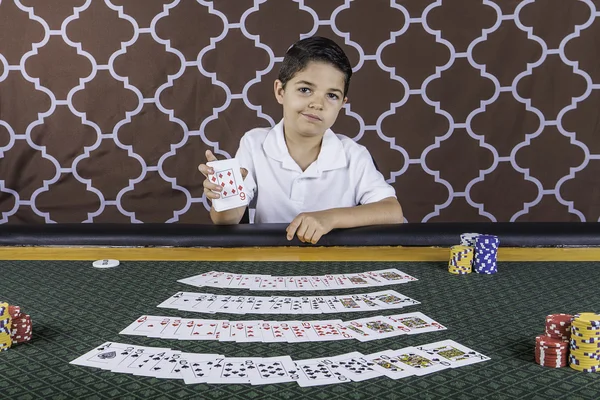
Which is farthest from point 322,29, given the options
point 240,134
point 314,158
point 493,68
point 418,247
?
point 418,247

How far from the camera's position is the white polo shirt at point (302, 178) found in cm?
206

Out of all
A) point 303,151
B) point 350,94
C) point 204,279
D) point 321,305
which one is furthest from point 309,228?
point 350,94

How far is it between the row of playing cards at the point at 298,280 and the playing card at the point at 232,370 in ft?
1.18

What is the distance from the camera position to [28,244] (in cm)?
160

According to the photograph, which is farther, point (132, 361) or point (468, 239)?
point (468, 239)

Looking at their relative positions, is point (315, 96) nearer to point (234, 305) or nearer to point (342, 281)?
point (342, 281)

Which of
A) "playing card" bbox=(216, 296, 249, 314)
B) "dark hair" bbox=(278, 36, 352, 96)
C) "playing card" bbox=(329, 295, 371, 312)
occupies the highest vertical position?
"dark hair" bbox=(278, 36, 352, 96)

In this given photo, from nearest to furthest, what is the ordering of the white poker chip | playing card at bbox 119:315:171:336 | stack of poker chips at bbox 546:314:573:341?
stack of poker chips at bbox 546:314:573:341 → playing card at bbox 119:315:171:336 → the white poker chip

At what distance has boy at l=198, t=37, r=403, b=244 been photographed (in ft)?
6.35

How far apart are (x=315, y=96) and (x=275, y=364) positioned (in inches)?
47.7

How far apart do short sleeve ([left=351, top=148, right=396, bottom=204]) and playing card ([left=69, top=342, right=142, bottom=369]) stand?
47.9 inches

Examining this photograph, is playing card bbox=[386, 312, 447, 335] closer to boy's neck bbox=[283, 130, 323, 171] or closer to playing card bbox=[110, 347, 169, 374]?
playing card bbox=[110, 347, 169, 374]

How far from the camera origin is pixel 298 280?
4.15 feet

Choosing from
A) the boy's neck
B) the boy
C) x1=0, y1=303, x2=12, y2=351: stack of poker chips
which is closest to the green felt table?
x1=0, y1=303, x2=12, y2=351: stack of poker chips
